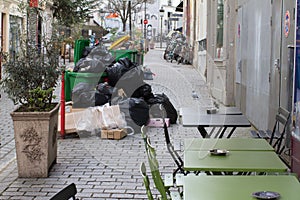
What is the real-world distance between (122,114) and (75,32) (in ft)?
63.6

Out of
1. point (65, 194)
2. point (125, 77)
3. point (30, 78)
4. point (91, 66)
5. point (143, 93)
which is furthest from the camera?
point (91, 66)

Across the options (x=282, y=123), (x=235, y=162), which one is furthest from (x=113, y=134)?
(x=235, y=162)


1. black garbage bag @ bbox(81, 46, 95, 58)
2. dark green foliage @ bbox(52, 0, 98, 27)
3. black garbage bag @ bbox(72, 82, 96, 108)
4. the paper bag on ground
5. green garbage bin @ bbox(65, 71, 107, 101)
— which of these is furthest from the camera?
dark green foliage @ bbox(52, 0, 98, 27)

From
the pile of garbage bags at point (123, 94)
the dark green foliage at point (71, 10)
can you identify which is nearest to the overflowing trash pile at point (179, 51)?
the dark green foliage at point (71, 10)

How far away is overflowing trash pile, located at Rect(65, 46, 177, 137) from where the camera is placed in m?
9.06

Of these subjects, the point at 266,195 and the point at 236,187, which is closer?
the point at 266,195

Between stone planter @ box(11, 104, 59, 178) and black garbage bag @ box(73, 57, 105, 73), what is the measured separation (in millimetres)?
5344

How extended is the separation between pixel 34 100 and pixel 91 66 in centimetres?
528

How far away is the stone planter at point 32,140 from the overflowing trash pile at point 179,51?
2352 centimetres

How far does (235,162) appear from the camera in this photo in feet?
12.8

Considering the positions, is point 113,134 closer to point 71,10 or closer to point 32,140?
point 32,140

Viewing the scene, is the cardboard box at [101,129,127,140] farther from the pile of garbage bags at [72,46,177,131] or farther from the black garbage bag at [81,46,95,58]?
the black garbage bag at [81,46,95,58]

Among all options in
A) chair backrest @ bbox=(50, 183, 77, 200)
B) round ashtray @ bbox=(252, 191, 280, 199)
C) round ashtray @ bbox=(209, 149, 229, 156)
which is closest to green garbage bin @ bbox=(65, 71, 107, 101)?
round ashtray @ bbox=(209, 149, 229, 156)

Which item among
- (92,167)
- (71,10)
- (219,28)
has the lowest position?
(92,167)
